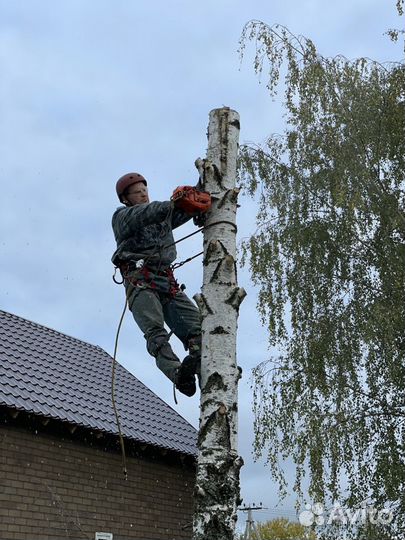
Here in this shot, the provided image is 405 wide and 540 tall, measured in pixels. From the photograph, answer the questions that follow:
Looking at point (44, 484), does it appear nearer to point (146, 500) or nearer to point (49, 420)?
point (49, 420)

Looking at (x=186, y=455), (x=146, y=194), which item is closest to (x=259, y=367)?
(x=186, y=455)

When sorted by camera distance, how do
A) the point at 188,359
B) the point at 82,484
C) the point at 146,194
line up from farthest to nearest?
the point at 82,484 → the point at 146,194 → the point at 188,359

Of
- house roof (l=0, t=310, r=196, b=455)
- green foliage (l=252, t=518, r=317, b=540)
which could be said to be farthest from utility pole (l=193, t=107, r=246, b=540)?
green foliage (l=252, t=518, r=317, b=540)

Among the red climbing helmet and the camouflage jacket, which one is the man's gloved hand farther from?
the red climbing helmet

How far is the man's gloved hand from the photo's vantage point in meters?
4.31

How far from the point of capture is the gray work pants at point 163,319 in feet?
16.1

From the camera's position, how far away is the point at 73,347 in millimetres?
15281

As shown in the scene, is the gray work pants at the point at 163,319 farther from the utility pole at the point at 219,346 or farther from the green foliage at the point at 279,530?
the green foliage at the point at 279,530

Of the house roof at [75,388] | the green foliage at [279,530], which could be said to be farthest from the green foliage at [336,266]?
the green foliage at [279,530]

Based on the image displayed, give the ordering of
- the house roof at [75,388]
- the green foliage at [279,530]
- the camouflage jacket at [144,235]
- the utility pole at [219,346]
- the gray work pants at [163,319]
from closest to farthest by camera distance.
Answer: the utility pole at [219,346], the camouflage jacket at [144,235], the gray work pants at [163,319], the house roof at [75,388], the green foliage at [279,530]

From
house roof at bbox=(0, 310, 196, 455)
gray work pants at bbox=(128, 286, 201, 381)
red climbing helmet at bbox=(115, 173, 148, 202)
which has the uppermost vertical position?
house roof at bbox=(0, 310, 196, 455)

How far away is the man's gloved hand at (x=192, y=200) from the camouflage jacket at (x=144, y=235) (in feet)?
1.06

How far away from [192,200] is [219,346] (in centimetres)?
78

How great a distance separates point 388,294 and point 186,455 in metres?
4.30
